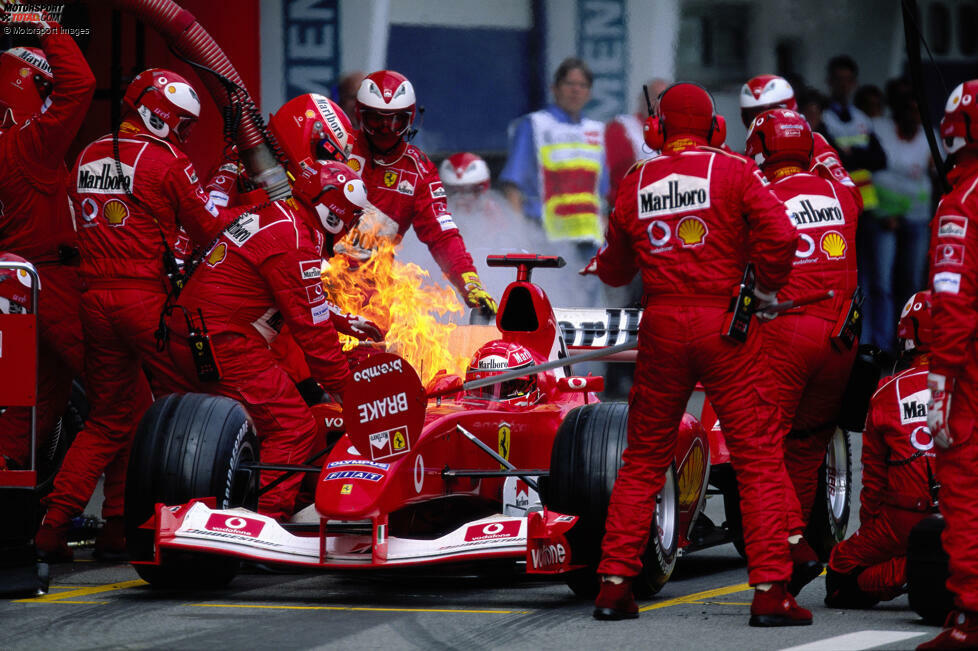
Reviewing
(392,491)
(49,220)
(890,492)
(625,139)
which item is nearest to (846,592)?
(890,492)

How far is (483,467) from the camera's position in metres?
8.32

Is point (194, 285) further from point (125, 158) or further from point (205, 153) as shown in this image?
point (205, 153)

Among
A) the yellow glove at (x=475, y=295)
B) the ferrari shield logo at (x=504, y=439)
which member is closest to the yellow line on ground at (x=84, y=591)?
the ferrari shield logo at (x=504, y=439)

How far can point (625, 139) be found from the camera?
14.8 metres

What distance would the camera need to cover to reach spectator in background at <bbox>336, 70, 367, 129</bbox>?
47.2 ft

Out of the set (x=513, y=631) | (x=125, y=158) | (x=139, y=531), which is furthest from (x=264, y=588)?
(x=125, y=158)

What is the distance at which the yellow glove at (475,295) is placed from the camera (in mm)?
10008

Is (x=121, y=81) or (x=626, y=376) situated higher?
(x=121, y=81)

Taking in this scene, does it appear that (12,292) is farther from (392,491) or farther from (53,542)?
(392,491)

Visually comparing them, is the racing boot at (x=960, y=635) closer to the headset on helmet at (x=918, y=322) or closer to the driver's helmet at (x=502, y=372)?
the headset on helmet at (x=918, y=322)

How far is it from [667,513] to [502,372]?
1.28 m

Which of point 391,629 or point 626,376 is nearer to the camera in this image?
point 391,629

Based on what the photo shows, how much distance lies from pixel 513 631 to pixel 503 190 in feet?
28.3

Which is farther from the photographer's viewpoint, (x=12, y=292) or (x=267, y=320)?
(x=12, y=292)
